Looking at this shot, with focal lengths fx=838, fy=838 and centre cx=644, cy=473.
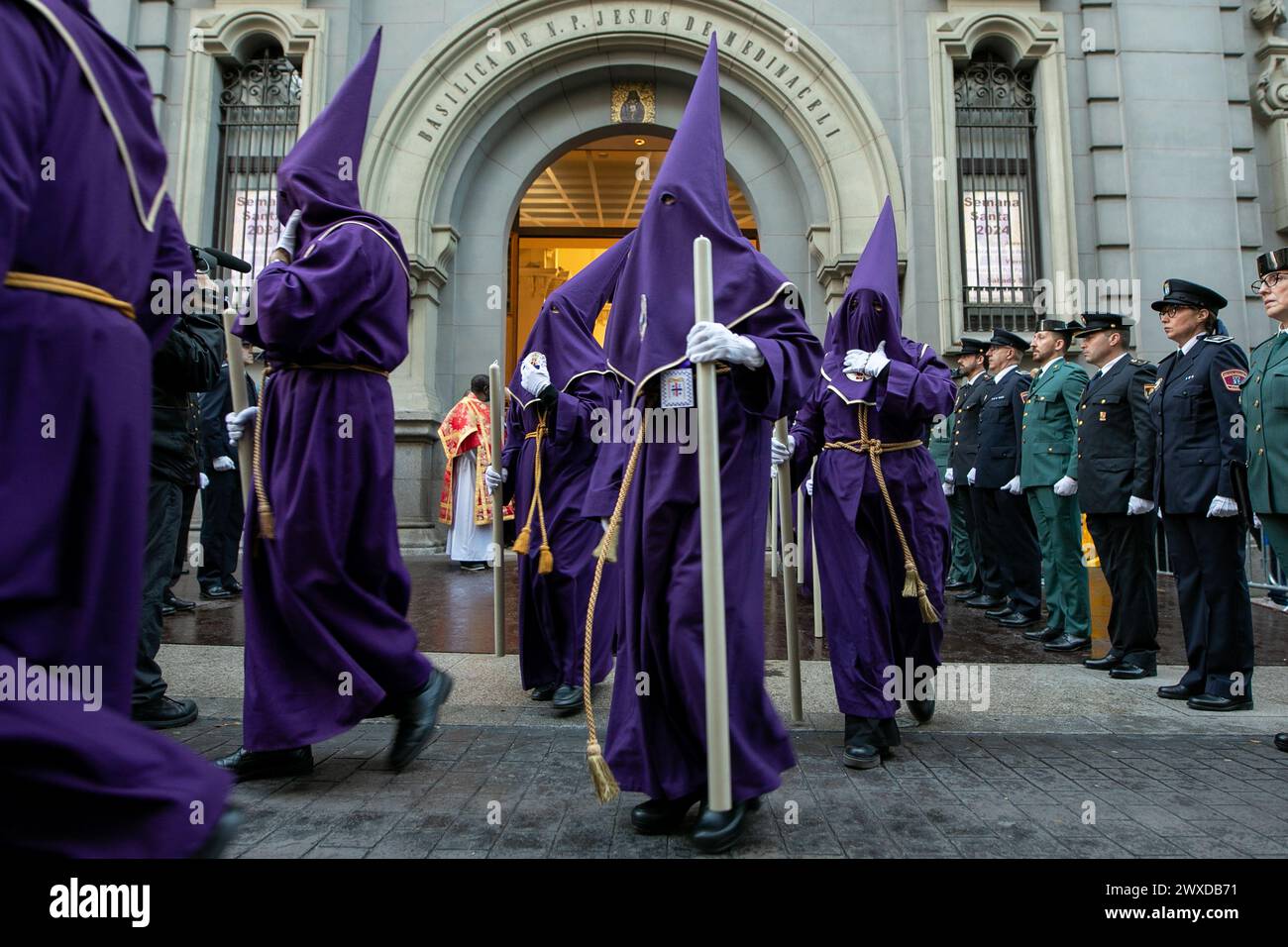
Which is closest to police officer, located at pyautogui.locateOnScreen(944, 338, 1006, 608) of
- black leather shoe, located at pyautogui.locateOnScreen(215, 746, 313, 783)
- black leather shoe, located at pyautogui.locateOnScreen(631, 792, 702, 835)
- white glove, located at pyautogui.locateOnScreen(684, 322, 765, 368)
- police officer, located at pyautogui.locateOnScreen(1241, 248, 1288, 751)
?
police officer, located at pyautogui.locateOnScreen(1241, 248, 1288, 751)

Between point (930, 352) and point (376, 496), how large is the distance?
2837 millimetres

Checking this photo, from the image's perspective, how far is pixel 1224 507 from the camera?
4.54 m

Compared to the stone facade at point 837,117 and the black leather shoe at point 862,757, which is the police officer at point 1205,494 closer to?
the black leather shoe at point 862,757

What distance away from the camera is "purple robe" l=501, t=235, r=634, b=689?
14.8ft

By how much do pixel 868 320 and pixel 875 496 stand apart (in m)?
0.86

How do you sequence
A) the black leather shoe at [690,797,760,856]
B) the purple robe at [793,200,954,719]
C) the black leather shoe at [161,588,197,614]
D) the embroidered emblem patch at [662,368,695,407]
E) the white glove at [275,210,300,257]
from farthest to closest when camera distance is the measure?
the black leather shoe at [161,588,197,614] → the purple robe at [793,200,954,719] → the white glove at [275,210,300,257] → the embroidered emblem patch at [662,368,695,407] → the black leather shoe at [690,797,760,856]

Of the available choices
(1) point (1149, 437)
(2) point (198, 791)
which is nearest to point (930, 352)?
(1) point (1149, 437)

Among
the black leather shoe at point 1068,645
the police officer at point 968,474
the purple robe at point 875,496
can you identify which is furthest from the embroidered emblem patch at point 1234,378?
the police officer at point 968,474

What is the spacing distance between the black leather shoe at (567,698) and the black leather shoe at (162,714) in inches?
67.8

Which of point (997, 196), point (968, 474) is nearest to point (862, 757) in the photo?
point (968, 474)

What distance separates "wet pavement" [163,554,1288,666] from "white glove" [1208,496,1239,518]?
151 cm

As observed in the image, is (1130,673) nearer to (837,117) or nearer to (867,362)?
(867,362)

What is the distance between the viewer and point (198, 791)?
1.55m

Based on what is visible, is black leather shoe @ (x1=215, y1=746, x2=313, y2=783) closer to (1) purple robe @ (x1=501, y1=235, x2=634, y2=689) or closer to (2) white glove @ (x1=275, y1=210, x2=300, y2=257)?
(1) purple robe @ (x1=501, y1=235, x2=634, y2=689)
